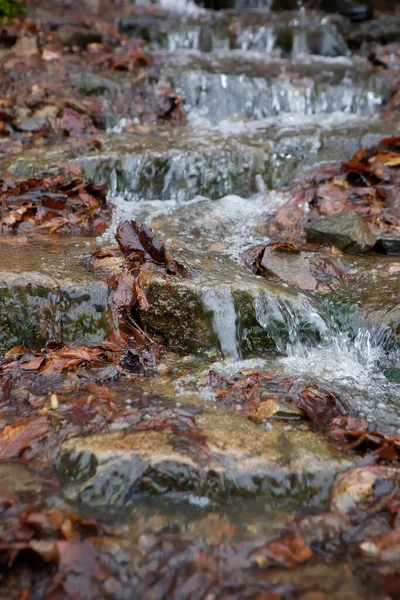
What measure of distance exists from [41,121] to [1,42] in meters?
3.35

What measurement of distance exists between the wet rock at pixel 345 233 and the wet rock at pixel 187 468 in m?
2.45

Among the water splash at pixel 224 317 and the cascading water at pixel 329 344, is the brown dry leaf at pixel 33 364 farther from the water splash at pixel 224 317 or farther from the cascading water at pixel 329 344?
the cascading water at pixel 329 344

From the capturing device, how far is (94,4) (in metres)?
11.2

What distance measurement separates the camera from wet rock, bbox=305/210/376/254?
4.52 meters

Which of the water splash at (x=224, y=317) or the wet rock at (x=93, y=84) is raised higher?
the wet rock at (x=93, y=84)

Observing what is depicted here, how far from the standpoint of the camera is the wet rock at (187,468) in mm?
2287

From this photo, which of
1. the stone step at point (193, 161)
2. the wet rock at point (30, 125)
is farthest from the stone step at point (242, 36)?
the stone step at point (193, 161)

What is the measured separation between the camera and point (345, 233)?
4508mm

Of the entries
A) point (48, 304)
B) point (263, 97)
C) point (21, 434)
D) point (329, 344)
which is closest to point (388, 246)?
point (329, 344)

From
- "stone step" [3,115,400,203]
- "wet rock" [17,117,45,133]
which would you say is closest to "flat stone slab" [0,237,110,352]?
"stone step" [3,115,400,203]

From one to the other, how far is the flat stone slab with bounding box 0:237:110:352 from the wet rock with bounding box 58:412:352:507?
3.95 ft

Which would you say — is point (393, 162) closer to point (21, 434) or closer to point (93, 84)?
point (93, 84)

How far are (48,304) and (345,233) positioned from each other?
8.57 feet

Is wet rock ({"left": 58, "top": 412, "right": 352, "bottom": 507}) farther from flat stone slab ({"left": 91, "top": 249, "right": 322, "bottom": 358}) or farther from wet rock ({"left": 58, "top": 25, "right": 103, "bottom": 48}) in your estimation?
wet rock ({"left": 58, "top": 25, "right": 103, "bottom": 48})
